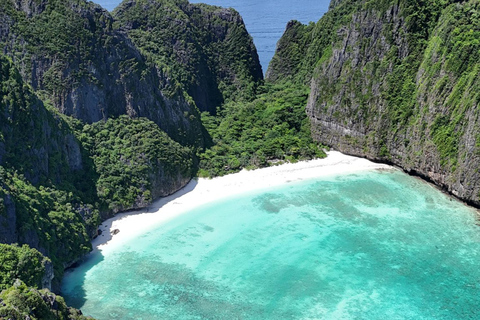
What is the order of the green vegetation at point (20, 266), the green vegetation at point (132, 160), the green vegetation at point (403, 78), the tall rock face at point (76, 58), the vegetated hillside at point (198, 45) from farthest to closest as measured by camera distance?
the vegetated hillside at point (198, 45) → the tall rock face at point (76, 58) → the green vegetation at point (403, 78) → the green vegetation at point (132, 160) → the green vegetation at point (20, 266)

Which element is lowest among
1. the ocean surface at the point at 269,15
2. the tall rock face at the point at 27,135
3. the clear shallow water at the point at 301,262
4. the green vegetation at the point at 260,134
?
the clear shallow water at the point at 301,262

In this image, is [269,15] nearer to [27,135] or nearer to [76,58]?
[76,58]

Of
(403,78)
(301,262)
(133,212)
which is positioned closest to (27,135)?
(133,212)

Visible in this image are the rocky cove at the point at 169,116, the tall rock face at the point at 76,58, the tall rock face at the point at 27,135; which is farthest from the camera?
the tall rock face at the point at 76,58

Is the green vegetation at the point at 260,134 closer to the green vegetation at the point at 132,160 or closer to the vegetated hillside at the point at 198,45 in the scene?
the vegetated hillside at the point at 198,45

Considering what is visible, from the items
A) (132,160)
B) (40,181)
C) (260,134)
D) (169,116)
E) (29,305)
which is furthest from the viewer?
(260,134)

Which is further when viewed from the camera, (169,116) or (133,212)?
(169,116)

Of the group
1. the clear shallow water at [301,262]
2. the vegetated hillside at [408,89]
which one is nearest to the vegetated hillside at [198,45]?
the vegetated hillside at [408,89]
